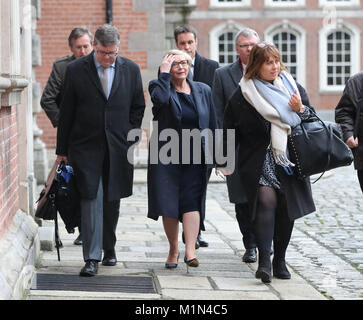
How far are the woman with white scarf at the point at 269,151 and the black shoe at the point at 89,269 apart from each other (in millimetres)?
1169

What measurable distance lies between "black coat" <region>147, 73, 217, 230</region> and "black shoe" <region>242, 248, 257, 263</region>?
0.69m

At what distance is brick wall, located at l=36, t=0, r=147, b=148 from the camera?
Answer: 17844 millimetres

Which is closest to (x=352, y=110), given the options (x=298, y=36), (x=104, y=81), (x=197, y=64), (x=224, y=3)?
(x=197, y=64)

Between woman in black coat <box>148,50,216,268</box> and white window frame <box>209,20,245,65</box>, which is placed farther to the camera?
white window frame <box>209,20,245,65</box>

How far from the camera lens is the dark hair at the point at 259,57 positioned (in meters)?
7.07

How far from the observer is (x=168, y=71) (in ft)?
24.6

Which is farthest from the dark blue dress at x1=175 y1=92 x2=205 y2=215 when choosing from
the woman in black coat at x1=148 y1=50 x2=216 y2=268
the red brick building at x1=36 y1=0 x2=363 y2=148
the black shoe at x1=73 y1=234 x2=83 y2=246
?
the red brick building at x1=36 y1=0 x2=363 y2=148

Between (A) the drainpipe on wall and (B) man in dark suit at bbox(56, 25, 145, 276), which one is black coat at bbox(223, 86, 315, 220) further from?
(A) the drainpipe on wall

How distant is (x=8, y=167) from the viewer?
700cm

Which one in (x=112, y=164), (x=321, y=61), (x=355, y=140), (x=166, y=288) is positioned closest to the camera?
(x=166, y=288)

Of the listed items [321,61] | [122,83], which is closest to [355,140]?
[122,83]

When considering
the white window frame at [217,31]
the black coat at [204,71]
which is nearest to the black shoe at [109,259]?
the black coat at [204,71]
